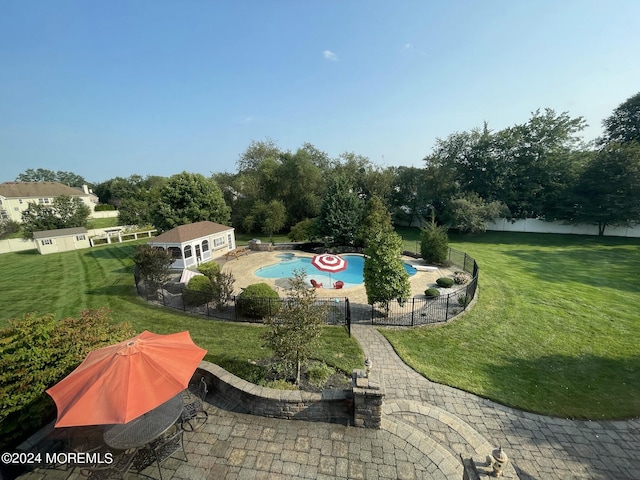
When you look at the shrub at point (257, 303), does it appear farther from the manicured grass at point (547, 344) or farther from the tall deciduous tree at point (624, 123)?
the tall deciduous tree at point (624, 123)

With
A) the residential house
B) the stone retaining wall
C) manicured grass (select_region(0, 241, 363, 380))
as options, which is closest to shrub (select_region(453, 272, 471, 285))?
manicured grass (select_region(0, 241, 363, 380))

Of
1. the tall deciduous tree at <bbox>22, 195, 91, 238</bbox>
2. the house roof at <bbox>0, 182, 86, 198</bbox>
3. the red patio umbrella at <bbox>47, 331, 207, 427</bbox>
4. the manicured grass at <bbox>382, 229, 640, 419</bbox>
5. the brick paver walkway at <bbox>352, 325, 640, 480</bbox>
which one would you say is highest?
the house roof at <bbox>0, 182, 86, 198</bbox>

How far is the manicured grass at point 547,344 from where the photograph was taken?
7285 millimetres

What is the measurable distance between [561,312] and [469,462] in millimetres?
11600

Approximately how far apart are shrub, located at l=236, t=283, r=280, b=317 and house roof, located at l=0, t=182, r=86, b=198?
68214mm

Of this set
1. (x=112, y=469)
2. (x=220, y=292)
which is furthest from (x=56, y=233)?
(x=112, y=469)

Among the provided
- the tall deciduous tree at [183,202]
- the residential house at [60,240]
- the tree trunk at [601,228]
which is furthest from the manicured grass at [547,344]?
the residential house at [60,240]

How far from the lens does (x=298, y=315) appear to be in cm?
693

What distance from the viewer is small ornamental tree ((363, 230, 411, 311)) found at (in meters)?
12.0

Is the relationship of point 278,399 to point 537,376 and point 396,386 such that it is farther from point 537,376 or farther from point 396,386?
point 537,376

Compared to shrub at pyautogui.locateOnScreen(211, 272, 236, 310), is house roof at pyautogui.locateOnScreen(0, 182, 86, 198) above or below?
above

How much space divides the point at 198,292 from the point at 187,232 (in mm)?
10979

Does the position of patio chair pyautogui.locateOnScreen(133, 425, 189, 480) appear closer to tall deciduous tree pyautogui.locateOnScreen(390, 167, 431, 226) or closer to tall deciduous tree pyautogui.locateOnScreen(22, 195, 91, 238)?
tall deciduous tree pyautogui.locateOnScreen(390, 167, 431, 226)

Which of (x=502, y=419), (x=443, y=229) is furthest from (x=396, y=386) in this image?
(x=443, y=229)
